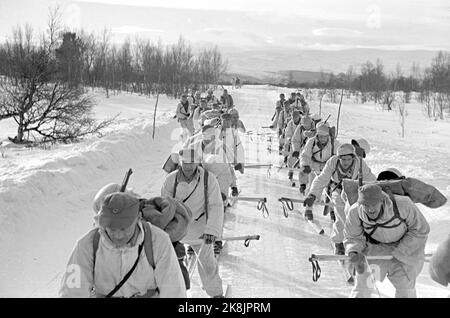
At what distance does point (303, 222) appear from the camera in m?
9.61

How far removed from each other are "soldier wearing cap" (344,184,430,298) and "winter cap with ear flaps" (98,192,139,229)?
2663mm

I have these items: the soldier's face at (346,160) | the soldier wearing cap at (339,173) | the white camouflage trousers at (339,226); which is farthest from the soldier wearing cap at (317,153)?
the white camouflage trousers at (339,226)

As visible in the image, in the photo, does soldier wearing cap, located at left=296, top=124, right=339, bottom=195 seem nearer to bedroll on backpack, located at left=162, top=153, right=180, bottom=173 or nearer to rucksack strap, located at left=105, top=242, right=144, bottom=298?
bedroll on backpack, located at left=162, top=153, right=180, bottom=173

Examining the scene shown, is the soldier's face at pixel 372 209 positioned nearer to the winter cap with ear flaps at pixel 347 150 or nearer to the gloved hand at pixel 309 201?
the gloved hand at pixel 309 201

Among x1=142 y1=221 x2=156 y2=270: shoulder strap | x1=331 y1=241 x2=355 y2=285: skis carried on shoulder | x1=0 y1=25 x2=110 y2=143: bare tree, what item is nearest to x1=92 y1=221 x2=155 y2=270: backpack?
x1=142 y1=221 x2=156 y2=270: shoulder strap

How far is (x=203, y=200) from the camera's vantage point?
6.02 metres

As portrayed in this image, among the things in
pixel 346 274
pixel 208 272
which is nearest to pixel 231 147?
pixel 346 274

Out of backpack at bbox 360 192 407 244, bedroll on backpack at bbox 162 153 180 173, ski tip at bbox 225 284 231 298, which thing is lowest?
ski tip at bbox 225 284 231 298

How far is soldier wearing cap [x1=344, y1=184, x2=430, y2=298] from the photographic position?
17.6ft

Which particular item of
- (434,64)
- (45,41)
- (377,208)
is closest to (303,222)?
(377,208)

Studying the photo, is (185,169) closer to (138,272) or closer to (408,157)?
(138,272)

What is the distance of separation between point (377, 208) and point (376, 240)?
64 centimetres

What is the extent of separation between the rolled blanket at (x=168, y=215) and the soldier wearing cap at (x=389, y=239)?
188cm

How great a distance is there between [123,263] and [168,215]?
88 centimetres
